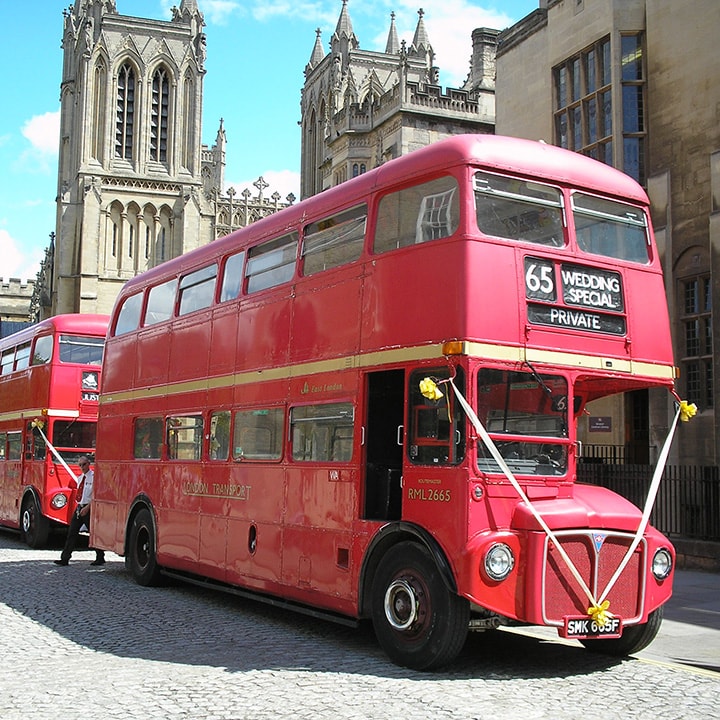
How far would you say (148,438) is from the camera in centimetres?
1448

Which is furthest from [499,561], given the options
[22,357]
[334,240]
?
[22,357]

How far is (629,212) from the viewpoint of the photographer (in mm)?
9531

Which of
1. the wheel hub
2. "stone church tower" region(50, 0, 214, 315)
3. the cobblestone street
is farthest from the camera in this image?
"stone church tower" region(50, 0, 214, 315)


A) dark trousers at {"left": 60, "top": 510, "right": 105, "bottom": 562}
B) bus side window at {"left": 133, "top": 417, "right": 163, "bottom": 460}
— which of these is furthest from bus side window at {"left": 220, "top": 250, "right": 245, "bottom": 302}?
dark trousers at {"left": 60, "top": 510, "right": 105, "bottom": 562}

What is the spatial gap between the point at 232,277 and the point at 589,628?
6.43m

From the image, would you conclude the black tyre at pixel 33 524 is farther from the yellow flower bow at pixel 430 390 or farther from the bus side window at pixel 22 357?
the yellow flower bow at pixel 430 390

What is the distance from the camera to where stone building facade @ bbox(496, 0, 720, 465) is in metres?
17.5

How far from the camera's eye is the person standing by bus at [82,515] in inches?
643

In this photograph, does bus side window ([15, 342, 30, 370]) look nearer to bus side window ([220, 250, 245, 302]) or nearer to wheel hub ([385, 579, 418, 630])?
bus side window ([220, 250, 245, 302])

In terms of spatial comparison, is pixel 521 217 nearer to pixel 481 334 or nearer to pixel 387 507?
pixel 481 334

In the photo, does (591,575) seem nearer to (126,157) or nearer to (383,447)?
(383,447)

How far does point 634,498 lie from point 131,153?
65.7 m

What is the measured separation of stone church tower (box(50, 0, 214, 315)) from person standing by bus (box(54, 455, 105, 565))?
57105mm

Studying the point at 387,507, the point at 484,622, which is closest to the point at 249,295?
Answer: the point at 387,507
